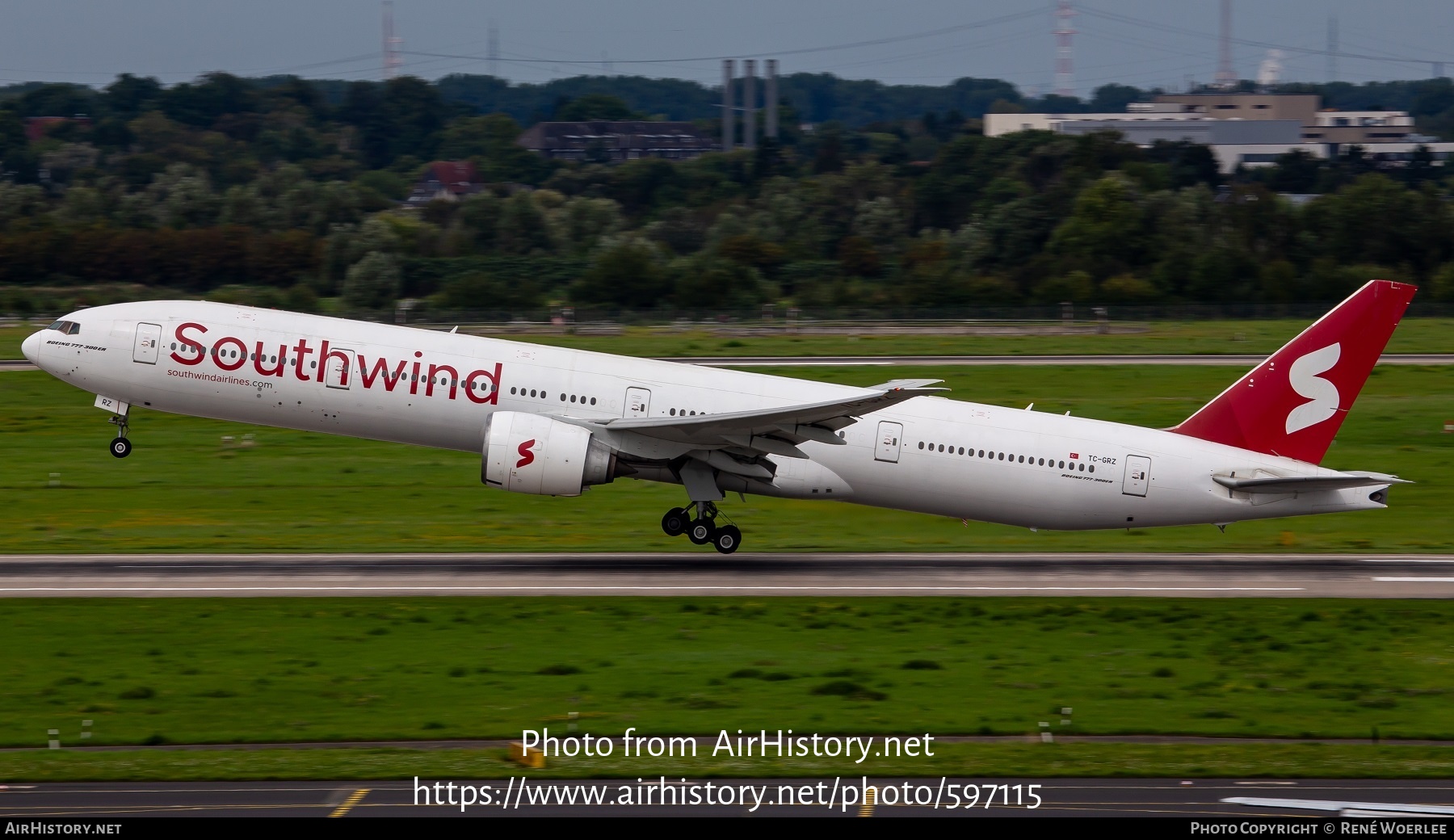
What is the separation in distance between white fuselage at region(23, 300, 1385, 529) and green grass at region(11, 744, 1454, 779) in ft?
43.1

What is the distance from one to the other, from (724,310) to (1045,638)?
6819cm

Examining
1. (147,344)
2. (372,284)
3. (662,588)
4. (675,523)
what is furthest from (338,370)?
(372,284)

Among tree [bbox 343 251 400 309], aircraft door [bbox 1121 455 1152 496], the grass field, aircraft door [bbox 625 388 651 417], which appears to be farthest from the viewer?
tree [bbox 343 251 400 309]

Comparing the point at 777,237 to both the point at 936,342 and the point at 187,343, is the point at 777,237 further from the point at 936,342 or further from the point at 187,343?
the point at 187,343

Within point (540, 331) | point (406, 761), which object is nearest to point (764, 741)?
point (406, 761)

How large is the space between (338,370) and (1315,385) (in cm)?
2270

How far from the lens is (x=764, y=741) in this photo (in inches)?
954

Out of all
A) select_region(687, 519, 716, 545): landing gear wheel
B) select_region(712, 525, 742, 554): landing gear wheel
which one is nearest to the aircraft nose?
select_region(687, 519, 716, 545): landing gear wheel

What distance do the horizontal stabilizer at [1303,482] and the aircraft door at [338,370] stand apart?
20.2m

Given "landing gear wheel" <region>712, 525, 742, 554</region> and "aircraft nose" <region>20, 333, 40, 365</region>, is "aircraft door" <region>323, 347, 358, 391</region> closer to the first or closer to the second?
"aircraft nose" <region>20, 333, 40, 365</region>

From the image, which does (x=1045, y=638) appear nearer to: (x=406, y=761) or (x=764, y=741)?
(x=764, y=741)

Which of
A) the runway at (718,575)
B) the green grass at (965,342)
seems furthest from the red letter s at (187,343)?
the green grass at (965,342)

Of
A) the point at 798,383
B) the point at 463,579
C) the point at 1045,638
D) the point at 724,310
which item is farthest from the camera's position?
the point at 724,310

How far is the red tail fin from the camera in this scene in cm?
3659
